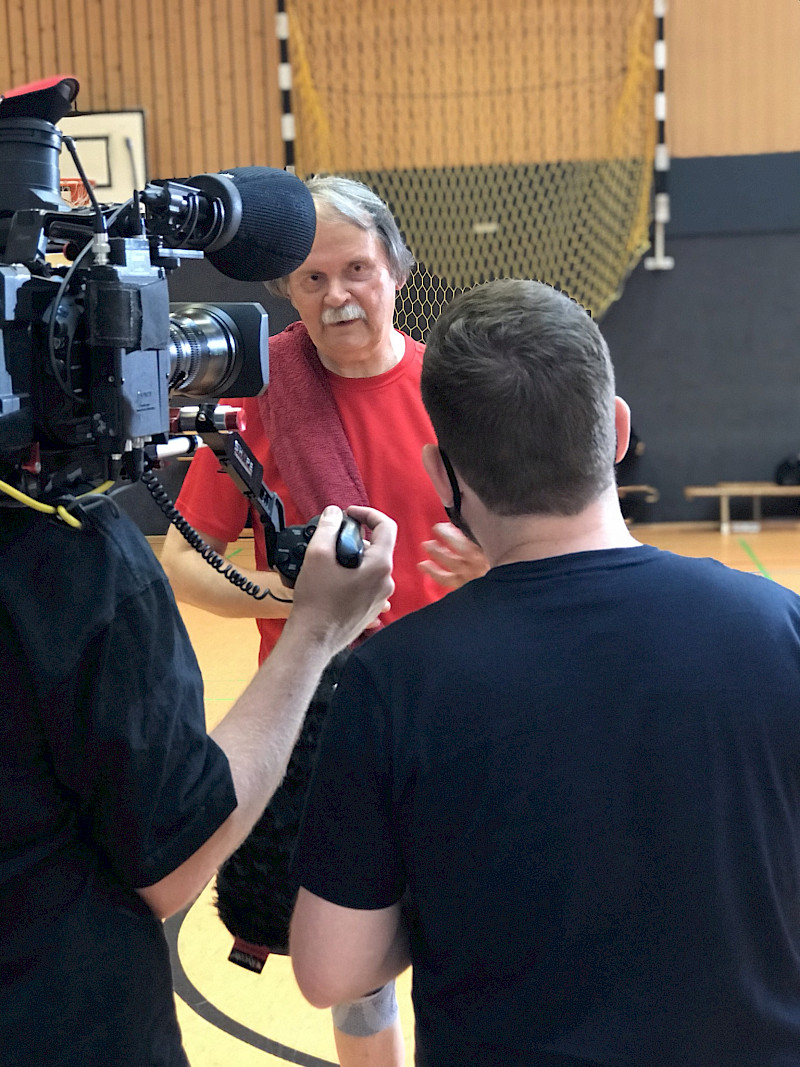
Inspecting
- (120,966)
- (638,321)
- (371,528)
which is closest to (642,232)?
(638,321)

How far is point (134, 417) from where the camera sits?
2.73ft

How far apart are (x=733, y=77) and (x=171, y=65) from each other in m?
4.23

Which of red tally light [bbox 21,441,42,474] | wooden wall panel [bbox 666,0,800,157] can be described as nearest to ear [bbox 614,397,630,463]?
red tally light [bbox 21,441,42,474]

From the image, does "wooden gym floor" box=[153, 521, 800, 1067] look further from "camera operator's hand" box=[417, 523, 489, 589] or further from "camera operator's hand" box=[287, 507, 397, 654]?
"camera operator's hand" box=[287, 507, 397, 654]

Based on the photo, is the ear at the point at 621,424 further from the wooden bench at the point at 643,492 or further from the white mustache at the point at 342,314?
the wooden bench at the point at 643,492

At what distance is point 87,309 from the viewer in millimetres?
810

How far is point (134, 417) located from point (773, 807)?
60 cm

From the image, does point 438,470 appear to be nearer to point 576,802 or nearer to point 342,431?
point 576,802

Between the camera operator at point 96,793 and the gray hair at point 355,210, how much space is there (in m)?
1.00

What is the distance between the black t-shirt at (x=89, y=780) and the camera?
817 mm

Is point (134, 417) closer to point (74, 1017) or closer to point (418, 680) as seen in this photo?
point (418, 680)

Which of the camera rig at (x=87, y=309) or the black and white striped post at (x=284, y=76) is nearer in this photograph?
the camera rig at (x=87, y=309)

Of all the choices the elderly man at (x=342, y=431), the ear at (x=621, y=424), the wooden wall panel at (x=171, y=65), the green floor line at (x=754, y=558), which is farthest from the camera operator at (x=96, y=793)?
the wooden wall panel at (x=171, y=65)

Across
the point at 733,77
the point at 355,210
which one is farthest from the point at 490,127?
the point at 355,210
